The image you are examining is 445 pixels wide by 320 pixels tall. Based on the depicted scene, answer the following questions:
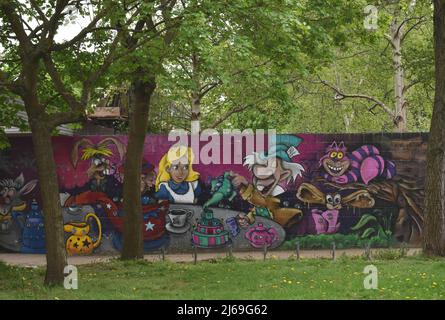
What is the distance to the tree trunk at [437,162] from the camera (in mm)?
12617

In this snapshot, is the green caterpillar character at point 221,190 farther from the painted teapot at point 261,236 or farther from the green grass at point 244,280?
the green grass at point 244,280

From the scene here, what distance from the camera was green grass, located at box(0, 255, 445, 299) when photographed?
9.02 metres

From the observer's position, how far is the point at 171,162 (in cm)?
1767

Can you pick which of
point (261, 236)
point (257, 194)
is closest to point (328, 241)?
point (261, 236)

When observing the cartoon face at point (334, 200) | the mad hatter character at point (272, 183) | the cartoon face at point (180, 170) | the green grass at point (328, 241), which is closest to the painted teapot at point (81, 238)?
the cartoon face at point (180, 170)

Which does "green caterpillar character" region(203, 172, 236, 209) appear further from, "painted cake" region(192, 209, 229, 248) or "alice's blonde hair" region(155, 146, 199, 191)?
"alice's blonde hair" region(155, 146, 199, 191)

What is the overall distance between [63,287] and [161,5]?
192 inches

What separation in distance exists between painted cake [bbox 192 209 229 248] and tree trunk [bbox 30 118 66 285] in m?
7.45

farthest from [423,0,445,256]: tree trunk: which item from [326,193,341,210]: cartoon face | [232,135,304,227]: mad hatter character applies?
[232,135,304,227]: mad hatter character

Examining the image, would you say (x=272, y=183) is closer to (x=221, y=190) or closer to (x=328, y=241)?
→ (x=221, y=190)

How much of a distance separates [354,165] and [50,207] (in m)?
9.75

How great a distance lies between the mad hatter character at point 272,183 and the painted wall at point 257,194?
0.09ft

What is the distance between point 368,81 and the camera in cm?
2828

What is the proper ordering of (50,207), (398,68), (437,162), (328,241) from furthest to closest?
(398,68) → (328,241) → (437,162) → (50,207)
